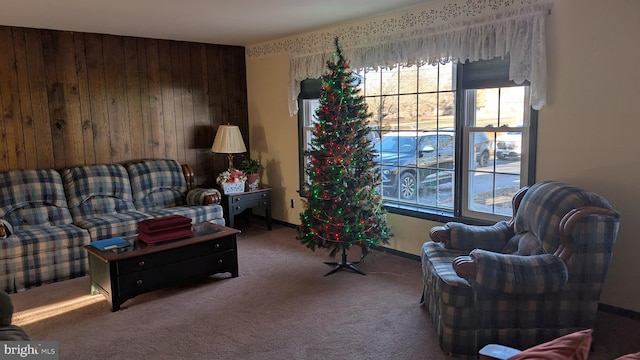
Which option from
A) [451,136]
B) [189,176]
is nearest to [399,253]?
[451,136]

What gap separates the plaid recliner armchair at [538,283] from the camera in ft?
8.29

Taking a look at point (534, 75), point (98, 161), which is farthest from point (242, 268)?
point (534, 75)

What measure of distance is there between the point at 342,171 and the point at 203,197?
6.17 feet

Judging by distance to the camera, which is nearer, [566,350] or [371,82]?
[566,350]

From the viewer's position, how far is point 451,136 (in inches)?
163

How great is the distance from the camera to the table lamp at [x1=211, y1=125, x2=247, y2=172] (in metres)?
5.54

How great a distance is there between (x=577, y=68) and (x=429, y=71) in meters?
1.30

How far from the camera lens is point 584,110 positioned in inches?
126

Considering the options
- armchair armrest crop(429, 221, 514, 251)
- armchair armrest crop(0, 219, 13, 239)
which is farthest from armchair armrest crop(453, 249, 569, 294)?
armchair armrest crop(0, 219, 13, 239)

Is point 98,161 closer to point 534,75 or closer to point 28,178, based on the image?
point 28,178

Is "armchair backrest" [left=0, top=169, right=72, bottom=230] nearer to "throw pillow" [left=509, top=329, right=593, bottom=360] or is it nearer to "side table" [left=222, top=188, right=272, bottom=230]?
"side table" [left=222, top=188, right=272, bottom=230]

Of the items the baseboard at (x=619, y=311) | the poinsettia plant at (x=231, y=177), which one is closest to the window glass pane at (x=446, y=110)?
the baseboard at (x=619, y=311)

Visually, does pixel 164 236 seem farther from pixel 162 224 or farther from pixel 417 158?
pixel 417 158

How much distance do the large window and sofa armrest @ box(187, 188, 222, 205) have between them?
181 centimetres
